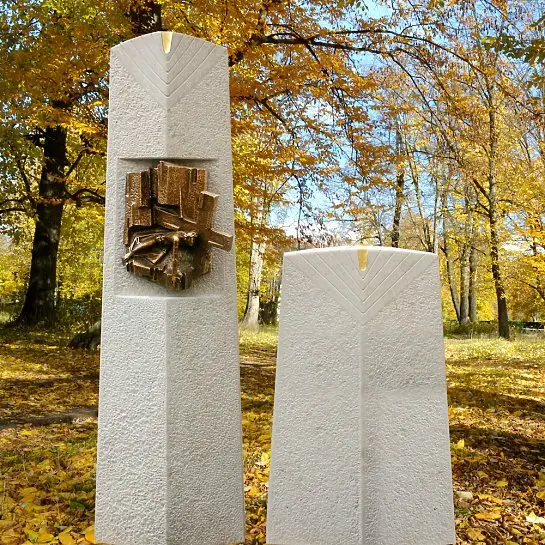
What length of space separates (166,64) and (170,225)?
933 mm

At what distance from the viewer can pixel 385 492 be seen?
10.1 feet

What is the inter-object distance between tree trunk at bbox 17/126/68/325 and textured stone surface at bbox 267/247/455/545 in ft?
40.4

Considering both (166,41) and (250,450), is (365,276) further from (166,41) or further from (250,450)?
(250,450)

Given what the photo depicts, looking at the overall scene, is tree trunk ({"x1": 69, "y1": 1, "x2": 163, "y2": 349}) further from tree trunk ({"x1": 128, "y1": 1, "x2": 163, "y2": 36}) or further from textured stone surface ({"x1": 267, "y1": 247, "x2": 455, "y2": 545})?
textured stone surface ({"x1": 267, "y1": 247, "x2": 455, "y2": 545})

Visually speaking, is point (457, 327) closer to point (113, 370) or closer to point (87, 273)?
point (87, 273)

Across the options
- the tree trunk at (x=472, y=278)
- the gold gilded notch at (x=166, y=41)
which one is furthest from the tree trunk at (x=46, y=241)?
the tree trunk at (x=472, y=278)

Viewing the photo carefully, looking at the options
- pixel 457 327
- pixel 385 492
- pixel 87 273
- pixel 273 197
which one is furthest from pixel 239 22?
pixel 457 327

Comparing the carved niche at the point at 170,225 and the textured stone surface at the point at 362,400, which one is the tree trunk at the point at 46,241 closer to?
the carved niche at the point at 170,225

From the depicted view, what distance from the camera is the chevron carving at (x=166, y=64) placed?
3363 millimetres

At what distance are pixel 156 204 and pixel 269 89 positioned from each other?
5.06m

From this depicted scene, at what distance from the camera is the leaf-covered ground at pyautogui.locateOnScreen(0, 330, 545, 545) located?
376 centimetres

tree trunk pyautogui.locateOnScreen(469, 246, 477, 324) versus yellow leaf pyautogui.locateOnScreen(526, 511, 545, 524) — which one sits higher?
tree trunk pyautogui.locateOnScreen(469, 246, 477, 324)

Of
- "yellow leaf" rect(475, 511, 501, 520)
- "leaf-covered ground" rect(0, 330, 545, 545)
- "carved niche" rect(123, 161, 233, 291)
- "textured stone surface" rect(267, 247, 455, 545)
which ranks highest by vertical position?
"carved niche" rect(123, 161, 233, 291)

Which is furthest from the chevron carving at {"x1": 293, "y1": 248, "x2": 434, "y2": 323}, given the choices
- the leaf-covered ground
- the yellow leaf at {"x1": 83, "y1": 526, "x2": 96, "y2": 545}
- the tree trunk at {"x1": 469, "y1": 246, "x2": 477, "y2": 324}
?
the tree trunk at {"x1": 469, "y1": 246, "x2": 477, "y2": 324}
